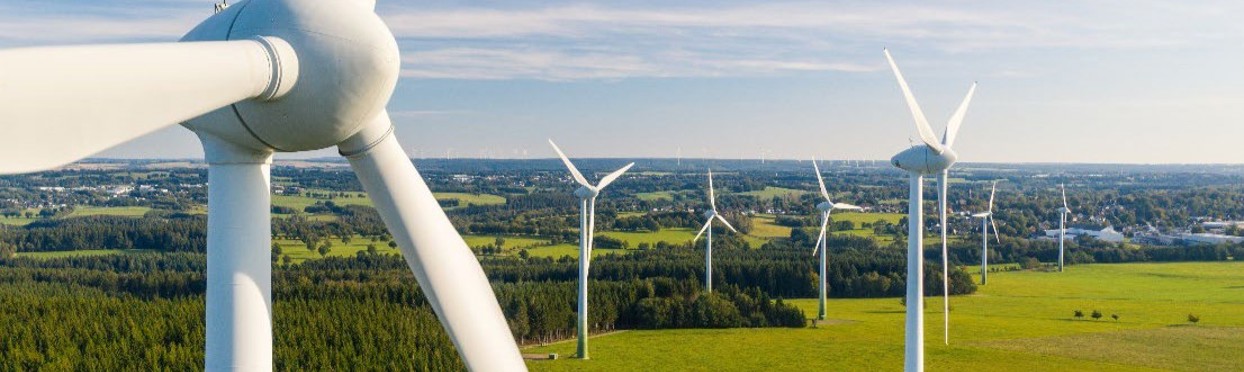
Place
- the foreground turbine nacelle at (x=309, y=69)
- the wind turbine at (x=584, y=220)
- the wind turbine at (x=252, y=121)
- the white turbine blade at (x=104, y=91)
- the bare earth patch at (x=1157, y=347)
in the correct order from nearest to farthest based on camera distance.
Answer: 1. the white turbine blade at (x=104, y=91)
2. the wind turbine at (x=252, y=121)
3. the foreground turbine nacelle at (x=309, y=69)
4. the wind turbine at (x=584, y=220)
5. the bare earth patch at (x=1157, y=347)

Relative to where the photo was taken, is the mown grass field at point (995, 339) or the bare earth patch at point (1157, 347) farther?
the bare earth patch at point (1157, 347)

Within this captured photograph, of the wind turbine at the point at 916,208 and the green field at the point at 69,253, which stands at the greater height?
the wind turbine at the point at 916,208

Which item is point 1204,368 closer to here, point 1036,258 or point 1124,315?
point 1124,315

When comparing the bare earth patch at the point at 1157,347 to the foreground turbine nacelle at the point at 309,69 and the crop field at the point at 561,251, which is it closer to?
the crop field at the point at 561,251

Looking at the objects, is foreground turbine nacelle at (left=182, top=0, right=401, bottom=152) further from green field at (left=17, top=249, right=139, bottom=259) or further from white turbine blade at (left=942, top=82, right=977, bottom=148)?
green field at (left=17, top=249, right=139, bottom=259)

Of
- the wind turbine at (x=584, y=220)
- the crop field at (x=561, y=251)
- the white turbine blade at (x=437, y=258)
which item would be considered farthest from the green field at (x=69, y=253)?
the white turbine blade at (x=437, y=258)
